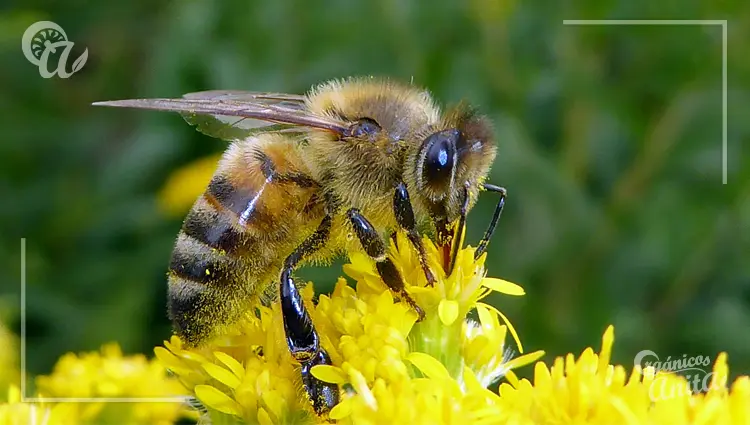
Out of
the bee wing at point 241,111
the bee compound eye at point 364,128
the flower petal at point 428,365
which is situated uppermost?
the bee wing at point 241,111

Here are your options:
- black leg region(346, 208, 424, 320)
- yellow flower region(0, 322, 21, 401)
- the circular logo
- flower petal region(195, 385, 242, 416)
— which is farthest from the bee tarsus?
the circular logo

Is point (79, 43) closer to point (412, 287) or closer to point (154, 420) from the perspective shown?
point (154, 420)

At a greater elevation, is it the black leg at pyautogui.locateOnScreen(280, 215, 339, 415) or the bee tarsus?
the bee tarsus

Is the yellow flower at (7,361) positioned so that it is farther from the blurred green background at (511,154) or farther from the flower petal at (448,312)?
the flower petal at (448,312)

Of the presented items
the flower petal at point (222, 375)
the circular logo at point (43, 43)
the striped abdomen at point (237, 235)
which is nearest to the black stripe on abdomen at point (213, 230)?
the striped abdomen at point (237, 235)

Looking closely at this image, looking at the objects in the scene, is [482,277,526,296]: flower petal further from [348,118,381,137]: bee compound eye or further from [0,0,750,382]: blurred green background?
[0,0,750,382]: blurred green background

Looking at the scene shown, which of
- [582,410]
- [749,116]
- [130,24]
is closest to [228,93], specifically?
[582,410]

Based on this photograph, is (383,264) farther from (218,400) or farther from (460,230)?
(218,400)
